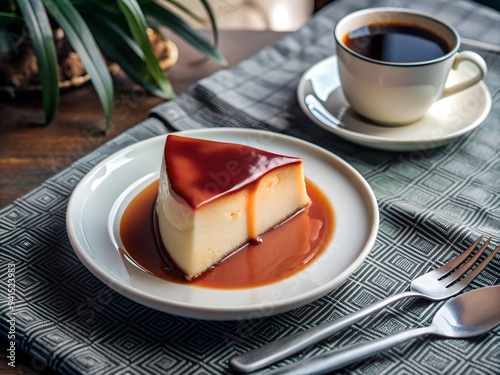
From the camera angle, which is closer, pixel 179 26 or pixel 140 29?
pixel 140 29

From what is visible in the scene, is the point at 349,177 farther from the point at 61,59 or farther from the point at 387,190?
the point at 61,59

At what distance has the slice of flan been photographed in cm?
76

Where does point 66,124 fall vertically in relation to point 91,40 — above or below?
below

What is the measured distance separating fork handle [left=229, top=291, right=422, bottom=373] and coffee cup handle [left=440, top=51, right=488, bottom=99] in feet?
1.95

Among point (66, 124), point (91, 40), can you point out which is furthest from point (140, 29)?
point (66, 124)

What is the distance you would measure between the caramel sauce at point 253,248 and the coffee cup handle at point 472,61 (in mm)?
393

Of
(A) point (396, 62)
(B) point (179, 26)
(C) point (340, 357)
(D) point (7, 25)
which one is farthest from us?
(B) point (179, 26)

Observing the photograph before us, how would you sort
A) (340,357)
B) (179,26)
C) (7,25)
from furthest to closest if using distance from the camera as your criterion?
(179,26) < (7,25) < (340,357)

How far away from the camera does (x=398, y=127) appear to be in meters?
1.10

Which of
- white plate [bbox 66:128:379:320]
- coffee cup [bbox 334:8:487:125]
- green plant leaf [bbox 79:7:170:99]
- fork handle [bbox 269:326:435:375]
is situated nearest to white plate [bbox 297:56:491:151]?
coffee cup [bbox 334:8:487:125]

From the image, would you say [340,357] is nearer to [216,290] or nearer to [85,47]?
[216,290]

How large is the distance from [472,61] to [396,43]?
149 mm

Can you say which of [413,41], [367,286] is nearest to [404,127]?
[413,41]

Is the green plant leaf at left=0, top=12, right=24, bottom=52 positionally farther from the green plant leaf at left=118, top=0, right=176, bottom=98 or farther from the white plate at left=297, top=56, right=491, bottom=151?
the white plate at left=297, top=56, right=491, bottom=151
